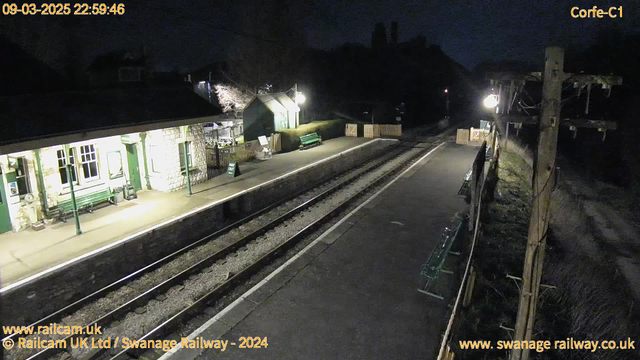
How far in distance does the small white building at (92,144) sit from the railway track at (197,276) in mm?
3734

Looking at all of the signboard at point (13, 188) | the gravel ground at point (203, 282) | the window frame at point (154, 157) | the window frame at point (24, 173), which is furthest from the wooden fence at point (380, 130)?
the signboard at point (13, 188)

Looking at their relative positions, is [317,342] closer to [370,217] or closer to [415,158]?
[370,217]

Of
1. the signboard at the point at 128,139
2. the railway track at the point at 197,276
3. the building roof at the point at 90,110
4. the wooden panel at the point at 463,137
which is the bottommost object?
the railway track at the point at 197,276

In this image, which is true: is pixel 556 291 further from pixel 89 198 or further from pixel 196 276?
pixel 89 198

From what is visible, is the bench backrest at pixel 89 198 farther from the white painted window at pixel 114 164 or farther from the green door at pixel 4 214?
the green door at pixel 4 214

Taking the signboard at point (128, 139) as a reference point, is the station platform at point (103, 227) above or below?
below

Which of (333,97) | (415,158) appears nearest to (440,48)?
(333,97)

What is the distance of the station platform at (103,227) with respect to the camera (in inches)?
356

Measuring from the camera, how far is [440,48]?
85.7m

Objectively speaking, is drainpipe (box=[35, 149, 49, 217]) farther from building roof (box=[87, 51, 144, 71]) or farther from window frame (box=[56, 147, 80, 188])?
building roof (box=[87, 51, 144, 71])

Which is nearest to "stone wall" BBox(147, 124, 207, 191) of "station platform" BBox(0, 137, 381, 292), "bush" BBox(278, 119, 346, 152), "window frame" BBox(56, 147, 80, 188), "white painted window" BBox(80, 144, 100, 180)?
"station platform" BBox(0, 137, 381, 292)

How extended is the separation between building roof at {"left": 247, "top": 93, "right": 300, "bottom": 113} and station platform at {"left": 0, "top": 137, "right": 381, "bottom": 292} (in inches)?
340

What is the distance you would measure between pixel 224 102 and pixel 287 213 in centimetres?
3126

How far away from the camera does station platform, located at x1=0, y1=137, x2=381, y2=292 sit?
9039 millimetres
